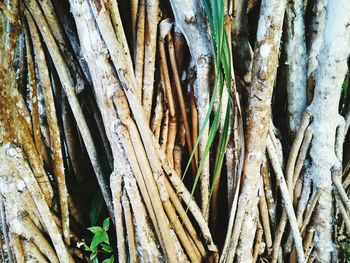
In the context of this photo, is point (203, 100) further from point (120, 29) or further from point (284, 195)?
point (284, 195)

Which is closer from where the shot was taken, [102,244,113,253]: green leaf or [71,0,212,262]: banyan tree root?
[71,0,212,262]: banyan tree root

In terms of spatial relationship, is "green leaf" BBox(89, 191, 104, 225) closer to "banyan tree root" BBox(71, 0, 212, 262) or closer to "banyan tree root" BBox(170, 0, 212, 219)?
"banyan tree root" BBox(71, 0, 212, 262)

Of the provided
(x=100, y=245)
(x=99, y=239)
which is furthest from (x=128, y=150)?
(x=100, y=245)

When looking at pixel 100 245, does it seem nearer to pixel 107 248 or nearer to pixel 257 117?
pixel 107 248

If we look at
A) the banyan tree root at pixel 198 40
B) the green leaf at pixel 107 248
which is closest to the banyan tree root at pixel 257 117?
the banyan tree root at pixel 198 40

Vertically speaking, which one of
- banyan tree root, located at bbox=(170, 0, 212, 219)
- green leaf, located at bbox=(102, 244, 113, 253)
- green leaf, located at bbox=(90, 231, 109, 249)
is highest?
banyan tree root, located at bbox=(170, 0, 212, 219)

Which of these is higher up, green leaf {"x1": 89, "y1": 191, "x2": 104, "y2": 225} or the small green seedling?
green leaf {"x1": 89, "y1": 191, "x2": 104, "y2": 225}

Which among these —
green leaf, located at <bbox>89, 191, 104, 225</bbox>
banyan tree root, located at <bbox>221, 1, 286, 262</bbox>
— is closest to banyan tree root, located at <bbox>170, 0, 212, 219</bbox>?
banyan tree root, located at <bbox>221, 1, 286, 262</bbox>

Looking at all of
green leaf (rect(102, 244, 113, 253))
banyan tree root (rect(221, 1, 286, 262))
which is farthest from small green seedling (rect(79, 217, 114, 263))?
banyan tree root (rect(221, 1, 286, 262))

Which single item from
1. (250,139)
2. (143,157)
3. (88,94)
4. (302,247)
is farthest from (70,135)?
(302,247)
